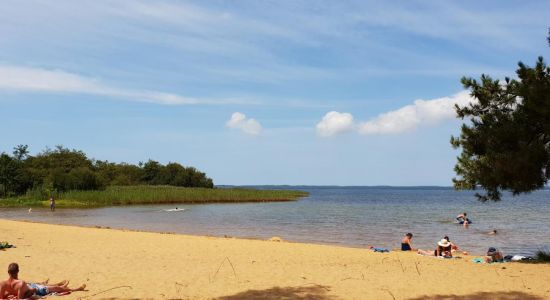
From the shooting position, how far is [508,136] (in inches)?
474

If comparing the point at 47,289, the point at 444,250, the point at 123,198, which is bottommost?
the point at 444,250

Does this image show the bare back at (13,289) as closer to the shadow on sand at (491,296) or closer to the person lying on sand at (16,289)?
the person lying on sand at (16,289)

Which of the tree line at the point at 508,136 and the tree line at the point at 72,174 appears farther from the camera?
the tree line at the point at 72,174

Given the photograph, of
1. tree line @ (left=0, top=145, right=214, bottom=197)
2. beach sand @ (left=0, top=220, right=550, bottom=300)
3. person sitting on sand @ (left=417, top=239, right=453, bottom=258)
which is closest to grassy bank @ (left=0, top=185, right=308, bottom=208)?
tree line @ (left=0, top=145, right=214, bottom=197)

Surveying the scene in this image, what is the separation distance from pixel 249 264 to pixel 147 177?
314 feet

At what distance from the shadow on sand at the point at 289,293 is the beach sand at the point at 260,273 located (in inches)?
0.8

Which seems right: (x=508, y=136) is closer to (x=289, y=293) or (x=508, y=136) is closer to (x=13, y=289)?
(x=289, y=293)

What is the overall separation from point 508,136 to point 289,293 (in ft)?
22.9

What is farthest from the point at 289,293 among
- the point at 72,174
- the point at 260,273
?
the point at 72,174

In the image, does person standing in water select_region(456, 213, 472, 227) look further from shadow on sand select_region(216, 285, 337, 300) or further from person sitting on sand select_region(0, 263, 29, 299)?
person sitting on sand select_region(0, 263, 29, 299)

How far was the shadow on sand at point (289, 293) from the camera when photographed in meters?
9.43

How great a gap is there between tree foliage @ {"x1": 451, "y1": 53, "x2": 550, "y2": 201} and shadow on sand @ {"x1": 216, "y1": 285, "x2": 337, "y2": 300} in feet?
19.0

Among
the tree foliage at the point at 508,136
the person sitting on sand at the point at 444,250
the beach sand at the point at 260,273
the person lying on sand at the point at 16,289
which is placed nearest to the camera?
the person lying on sand at the point at 16,289

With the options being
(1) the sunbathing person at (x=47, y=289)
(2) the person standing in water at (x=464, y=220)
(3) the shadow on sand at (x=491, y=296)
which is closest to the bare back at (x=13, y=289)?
(1) the sunbathing person at (x=47, y=289)
